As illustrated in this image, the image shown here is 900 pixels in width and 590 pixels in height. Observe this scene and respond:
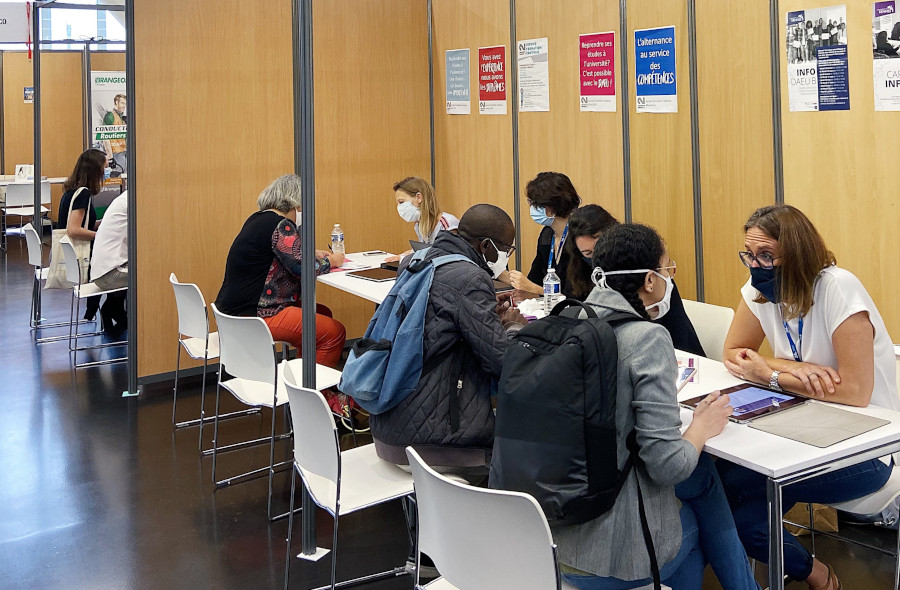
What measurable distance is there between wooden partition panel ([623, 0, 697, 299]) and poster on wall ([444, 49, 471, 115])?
65.5 inches

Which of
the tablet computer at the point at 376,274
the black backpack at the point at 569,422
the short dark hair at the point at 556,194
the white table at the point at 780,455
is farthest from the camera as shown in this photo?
the tablet computer at the point at 376,274

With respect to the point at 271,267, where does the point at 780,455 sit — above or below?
below

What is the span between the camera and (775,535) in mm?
2396

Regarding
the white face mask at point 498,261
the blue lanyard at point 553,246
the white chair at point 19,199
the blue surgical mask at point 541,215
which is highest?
the white chair at point 19,199

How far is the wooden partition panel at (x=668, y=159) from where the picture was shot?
475cm

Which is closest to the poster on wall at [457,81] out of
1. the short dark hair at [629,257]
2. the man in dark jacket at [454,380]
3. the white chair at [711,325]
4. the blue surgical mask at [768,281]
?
the white chair at [711,325]

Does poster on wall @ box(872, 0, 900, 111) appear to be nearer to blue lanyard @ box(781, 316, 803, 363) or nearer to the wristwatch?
blue lanyard @ box(781, 316, 803, 363)

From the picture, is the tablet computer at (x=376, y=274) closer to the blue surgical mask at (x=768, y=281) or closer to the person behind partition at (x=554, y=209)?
the person behind partition at (x=554, y=209)

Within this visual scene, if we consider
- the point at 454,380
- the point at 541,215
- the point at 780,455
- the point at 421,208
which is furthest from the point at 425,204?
the point at 780,455

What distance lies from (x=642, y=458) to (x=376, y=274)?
315 centimetres

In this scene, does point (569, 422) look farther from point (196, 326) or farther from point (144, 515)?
point (196, 326)

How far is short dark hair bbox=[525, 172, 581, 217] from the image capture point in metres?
4.55

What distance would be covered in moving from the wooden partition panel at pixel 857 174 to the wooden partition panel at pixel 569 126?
1.28 m

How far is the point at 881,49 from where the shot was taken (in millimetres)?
3730
